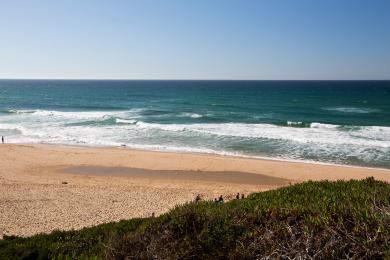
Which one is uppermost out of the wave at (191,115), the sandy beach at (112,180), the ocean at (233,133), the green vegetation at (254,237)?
the green vegetation at (254,237)

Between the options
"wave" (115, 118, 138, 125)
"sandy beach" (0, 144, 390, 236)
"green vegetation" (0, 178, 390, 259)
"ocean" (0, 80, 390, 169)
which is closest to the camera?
"green vegetation" (0, 178, 390, 259)

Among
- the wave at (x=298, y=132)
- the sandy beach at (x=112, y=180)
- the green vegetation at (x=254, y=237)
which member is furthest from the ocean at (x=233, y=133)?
the green vegetation at (x=254, y=237)

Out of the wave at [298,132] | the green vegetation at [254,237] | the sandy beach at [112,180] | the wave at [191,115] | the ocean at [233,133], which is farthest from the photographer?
the wave at [191,115]

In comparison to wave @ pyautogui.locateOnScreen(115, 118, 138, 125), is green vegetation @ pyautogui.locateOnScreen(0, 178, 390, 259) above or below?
above

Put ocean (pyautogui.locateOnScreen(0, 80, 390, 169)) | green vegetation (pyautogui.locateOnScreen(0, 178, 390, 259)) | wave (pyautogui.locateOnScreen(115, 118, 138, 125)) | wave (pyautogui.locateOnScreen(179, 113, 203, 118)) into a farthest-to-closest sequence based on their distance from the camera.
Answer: wave (pyautogui.locateOnScreen(179, 113, 203, 118)), wave (pyautogui.locateOnScreen(115, 118, 138, 125)), ocean (pyautogui.locateOnScreen(0, 80, 390, 169)), green vegetation (pyautogui.locateOnScreen(0, 178, 390, 259))

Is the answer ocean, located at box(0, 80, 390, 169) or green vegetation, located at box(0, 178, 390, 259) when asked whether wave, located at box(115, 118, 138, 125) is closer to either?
ocean, located at box(0, 80, 390, 169)

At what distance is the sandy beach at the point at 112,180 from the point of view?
14781 millimetres

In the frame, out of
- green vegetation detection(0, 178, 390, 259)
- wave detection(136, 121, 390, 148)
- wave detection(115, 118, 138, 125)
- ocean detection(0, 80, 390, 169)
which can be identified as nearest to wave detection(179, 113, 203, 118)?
ocean detection(0, 80, 390, 169)

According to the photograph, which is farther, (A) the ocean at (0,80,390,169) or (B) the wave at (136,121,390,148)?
(B) the wave at (136,121,390,148)

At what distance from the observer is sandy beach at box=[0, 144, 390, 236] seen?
1478cm

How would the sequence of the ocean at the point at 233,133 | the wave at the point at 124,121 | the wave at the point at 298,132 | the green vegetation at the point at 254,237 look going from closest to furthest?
1. the green vegetation at the point at 254,237
2. the ocean at the point at 233,133
3. the wave at the point at 298,132
4. the wave at the point at 124,121

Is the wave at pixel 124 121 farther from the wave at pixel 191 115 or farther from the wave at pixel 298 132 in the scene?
the wave at pixel 191 115

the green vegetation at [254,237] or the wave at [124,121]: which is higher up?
the green vegetation at [254,237]

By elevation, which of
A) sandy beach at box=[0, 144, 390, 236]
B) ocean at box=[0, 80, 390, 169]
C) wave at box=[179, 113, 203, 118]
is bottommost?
sandy beach at box=[0, 144, 390, 236]
